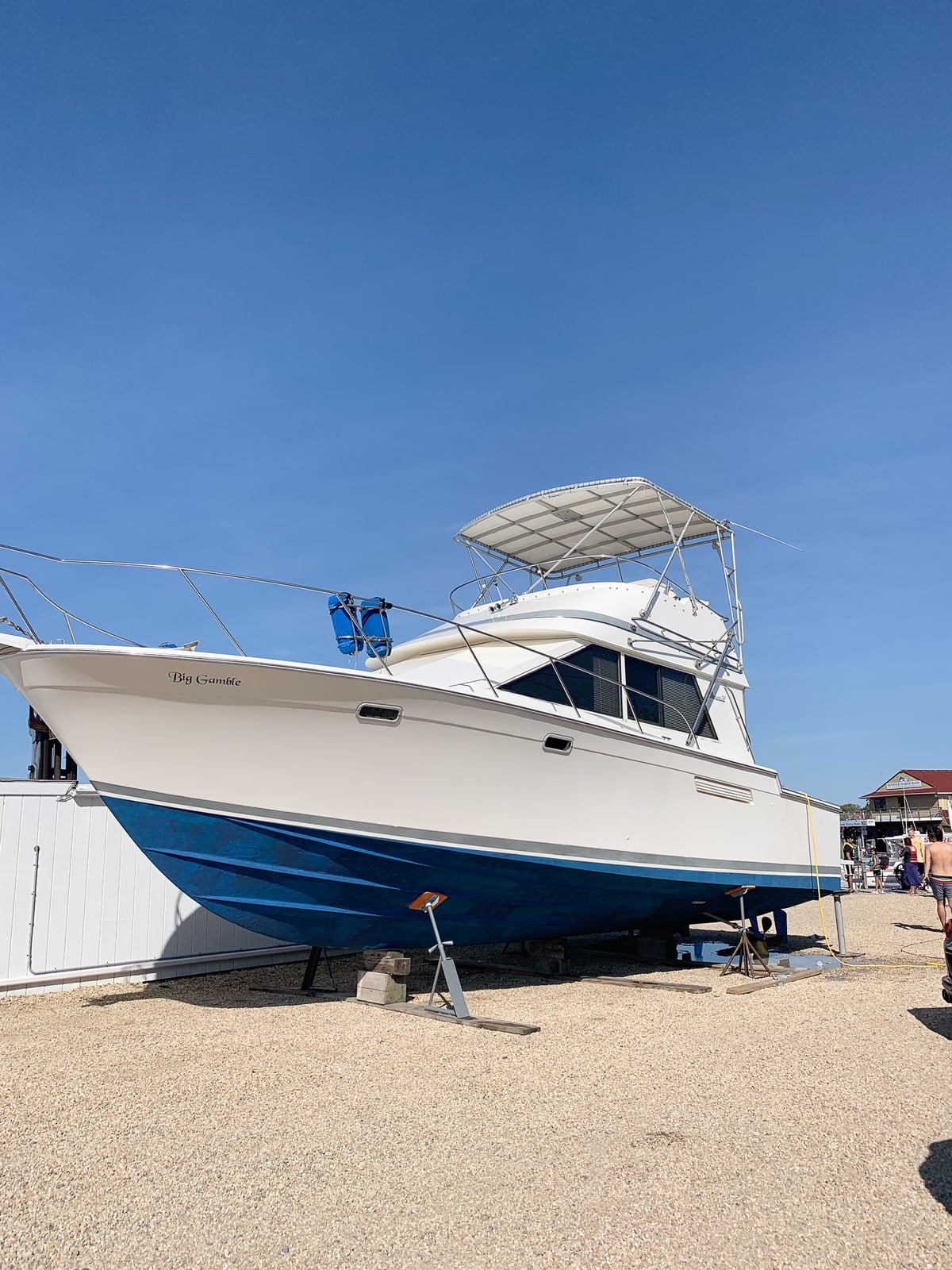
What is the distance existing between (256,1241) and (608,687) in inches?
225

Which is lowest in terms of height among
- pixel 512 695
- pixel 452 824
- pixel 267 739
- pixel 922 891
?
pixel 922 891

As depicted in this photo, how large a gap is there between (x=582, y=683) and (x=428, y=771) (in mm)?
1992

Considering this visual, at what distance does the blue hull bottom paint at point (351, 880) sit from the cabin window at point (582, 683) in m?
1.39

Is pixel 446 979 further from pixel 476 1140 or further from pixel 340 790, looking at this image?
pixel 476 1140

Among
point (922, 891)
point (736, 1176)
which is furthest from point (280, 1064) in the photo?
point (922, 891)

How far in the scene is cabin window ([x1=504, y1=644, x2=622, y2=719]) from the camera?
7.25 meters

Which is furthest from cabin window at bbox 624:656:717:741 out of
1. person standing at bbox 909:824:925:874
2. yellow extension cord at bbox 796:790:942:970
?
person standing at bbox 909:824:925:874

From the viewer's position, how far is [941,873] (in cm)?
937

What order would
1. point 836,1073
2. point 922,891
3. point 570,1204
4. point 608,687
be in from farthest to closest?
1. point 922,891
2. point 608,687
3. point 836,1073
4. point 570,1204

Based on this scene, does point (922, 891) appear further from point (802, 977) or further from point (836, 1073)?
point (836, 1073)

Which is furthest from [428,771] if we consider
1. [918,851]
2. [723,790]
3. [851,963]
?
[918,851]

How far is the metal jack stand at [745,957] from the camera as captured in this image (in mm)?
8336

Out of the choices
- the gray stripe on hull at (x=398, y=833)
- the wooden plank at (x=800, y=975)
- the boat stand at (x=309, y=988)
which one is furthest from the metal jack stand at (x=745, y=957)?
the boat stand at (x=309, y=988)

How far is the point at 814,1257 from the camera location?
2.67 meters
